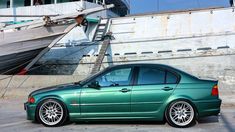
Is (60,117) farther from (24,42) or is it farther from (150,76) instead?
(24,42)

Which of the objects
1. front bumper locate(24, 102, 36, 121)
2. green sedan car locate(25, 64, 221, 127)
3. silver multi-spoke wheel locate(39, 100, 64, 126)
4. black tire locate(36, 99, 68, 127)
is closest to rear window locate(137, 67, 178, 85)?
green sedan car locate(25, 64, 221, 127)

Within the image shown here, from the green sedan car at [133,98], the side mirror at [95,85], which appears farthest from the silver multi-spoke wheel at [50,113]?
the side mirror at [95,85]

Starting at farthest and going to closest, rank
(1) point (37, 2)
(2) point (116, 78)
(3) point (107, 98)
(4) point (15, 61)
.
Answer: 1. (1) point (37, 2)
2. (4) point (15, 61)
3. (2) point (116, 78)
4. (3) point (107, 98)

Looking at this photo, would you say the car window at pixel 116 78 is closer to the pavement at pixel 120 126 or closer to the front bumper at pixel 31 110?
the pavement at pixel 120 126

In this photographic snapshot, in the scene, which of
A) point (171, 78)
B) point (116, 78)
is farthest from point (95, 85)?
point (171, 78)

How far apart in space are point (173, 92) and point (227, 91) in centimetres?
728

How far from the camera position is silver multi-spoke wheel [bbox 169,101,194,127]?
726cm

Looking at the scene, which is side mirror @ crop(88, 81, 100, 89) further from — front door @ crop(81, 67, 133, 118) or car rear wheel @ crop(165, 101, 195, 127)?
car rear wheel @ crop(165, 101, 195, 127)

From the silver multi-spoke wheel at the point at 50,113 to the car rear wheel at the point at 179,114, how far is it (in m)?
2.29

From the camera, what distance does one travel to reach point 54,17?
15.2 meters

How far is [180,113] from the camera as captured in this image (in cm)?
726

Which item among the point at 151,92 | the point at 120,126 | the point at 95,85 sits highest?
the point at 95,85

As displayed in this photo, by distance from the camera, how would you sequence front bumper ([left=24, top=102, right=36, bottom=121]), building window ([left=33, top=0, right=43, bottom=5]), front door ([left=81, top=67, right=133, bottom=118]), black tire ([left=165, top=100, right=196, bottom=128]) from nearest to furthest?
black tire ([left=165, top=100, right=196, bottom=128])
front door ([left=81, top=67, right=133, bottom=118])
front bumper ([left=24, top=102, right=36, bottom=121])
building window ([left=33, top=0, right=43, bottom=5])

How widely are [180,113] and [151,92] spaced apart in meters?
0.74
